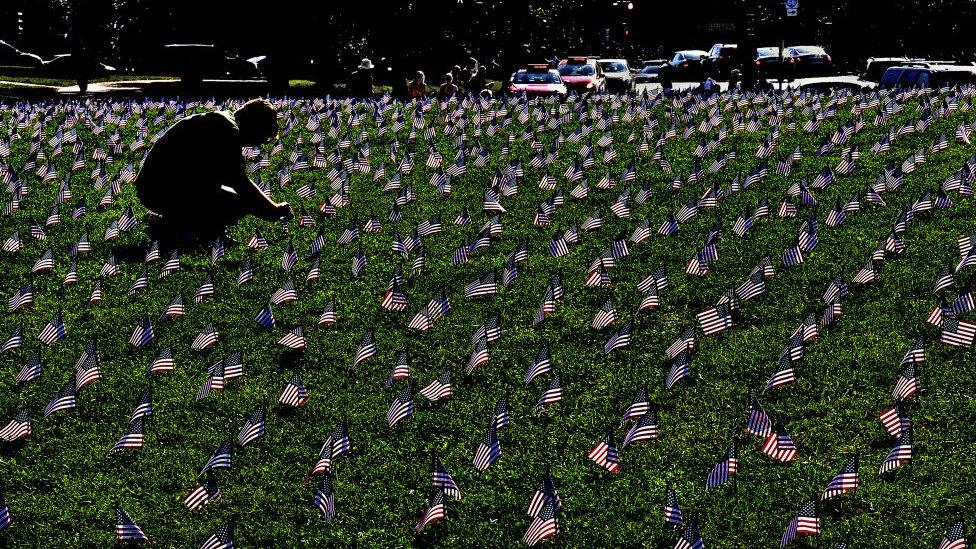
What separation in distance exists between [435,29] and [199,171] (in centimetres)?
3695

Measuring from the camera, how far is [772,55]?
4359 centimetres

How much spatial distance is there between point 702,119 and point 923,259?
→ 7.63 m

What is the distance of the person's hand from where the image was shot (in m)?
11.7

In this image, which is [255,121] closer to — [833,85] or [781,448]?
[781,448]

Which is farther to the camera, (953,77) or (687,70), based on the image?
(687,70)

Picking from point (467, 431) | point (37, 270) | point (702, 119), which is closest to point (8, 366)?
point (37, 270)

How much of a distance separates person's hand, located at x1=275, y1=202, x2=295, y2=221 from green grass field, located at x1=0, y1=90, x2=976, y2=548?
0.20 meters

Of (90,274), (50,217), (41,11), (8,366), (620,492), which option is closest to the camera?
(620,492)

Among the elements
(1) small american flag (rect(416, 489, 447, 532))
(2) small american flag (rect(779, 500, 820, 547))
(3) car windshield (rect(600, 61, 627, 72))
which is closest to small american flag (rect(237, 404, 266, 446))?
(1) small american flag (rect(416, 489, 447, 532))

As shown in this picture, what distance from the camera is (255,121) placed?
423 inches

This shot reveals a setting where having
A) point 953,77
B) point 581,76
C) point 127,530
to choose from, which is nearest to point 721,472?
point 127,530

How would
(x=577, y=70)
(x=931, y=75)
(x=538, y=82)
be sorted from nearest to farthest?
(x=538, y=82) < (x=931, y=75) < (x=577, y=70)

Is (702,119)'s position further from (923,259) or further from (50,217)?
(50,217)

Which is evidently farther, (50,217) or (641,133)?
(641,133)
